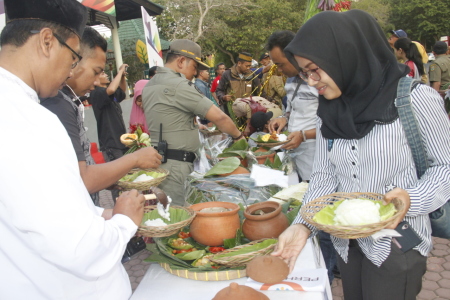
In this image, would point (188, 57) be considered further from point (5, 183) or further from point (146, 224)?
point (5, 183)

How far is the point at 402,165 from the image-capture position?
143 centimetres

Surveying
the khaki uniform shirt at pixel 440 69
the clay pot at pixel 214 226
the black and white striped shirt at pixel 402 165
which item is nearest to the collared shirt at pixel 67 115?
the clay pot at pixel 214 226

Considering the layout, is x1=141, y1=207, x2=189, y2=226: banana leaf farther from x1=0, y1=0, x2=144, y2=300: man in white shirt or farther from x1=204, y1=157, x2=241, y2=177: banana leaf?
x1=204, y1=157, x2=241, y2=177: banana leaf

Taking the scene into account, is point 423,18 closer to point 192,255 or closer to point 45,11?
point 192,255

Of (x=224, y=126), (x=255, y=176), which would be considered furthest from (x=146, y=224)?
(x=224, y=126)

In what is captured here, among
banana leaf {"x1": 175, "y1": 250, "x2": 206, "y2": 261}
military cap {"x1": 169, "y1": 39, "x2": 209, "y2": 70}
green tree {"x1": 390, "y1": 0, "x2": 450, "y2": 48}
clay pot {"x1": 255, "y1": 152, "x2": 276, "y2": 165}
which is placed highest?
military cap {"x1": 169, "y1": 39, "x2": 209, "y2": 70}

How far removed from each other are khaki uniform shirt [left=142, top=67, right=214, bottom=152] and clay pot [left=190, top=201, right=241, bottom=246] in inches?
51.0

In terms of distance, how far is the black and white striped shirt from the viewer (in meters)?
1.34

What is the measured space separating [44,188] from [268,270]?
85 cm

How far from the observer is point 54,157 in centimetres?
92

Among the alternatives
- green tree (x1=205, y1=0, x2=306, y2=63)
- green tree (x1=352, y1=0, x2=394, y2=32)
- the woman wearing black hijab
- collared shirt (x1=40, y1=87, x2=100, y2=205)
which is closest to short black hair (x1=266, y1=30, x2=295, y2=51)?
the woman wearing black hijab

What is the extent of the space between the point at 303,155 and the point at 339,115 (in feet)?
5.69

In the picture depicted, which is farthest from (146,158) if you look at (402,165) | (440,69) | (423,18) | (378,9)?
(378,9)

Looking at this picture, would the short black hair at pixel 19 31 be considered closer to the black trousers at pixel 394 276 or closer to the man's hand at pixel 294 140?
the black trousers at pixel 394 276
